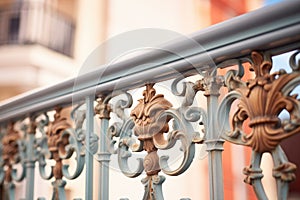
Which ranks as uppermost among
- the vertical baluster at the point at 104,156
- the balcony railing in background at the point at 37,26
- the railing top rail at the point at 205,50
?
the balcony railing in background at the point at 37,26

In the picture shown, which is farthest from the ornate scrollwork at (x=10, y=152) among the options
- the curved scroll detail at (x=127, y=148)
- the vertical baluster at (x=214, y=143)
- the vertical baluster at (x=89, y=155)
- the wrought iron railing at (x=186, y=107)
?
the vertical baluster at (x=214, y=143)

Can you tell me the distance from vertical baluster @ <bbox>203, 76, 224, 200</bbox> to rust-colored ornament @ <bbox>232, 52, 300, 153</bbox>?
55mm

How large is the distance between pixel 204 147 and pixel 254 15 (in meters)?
0.24

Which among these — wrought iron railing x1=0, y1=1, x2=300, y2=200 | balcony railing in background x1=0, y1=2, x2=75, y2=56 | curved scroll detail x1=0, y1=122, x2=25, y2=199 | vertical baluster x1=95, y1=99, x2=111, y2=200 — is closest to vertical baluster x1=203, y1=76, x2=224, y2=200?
wrought iron railing x1=0, y1=1, x2=300, y2=200

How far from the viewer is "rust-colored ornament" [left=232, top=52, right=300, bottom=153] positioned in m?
0.59

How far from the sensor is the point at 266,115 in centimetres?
61

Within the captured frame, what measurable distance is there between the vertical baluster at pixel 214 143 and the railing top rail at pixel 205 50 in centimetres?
4

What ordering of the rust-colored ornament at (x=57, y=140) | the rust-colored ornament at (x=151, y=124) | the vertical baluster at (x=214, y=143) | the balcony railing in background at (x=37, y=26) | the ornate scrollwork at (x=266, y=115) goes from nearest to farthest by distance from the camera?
the ornate scrollwork at (x=266, y=115), the vertical baluster at (x=214, y=143), the rust-colored ornament at (x=151, y=124), the rust-colored ornament at (x=57, y=140), the balcony railing in background at (x=37, y=26)

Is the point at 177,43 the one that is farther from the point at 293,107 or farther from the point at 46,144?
the point at 46,144

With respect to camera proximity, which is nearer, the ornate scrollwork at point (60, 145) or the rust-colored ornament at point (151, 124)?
the rust-colored ornament at point (151, 124)

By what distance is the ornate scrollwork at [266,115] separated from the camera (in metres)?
0.58

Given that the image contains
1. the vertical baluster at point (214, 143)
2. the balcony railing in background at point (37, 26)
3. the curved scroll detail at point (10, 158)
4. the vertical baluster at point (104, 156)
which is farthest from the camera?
the balcony railing in background at point (37, 26)

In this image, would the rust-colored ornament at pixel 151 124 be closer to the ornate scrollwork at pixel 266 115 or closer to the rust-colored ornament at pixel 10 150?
the ornate scrollwork at pixel 266 115

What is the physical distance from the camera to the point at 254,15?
0.63 metres
